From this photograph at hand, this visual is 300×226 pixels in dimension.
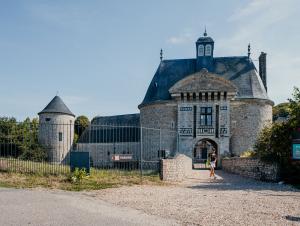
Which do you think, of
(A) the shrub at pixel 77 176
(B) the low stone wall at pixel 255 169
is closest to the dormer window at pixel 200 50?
(B) the low stone wall at pixel 255 169

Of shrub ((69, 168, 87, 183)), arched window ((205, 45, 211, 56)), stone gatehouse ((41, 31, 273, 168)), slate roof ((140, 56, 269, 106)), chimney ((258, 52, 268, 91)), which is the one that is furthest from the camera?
chimney ((258, 52, 268, 91))

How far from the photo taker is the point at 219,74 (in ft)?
99.0

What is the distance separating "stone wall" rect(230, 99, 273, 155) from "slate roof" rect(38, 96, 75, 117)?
17.6 meters

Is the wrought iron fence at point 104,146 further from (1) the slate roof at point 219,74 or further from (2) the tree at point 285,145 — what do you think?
(2) the tree at point 285,145

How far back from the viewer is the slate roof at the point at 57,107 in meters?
36.2

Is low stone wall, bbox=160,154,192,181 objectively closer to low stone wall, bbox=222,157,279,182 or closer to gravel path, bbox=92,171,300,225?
gravel path, bbox=92,171,300,225

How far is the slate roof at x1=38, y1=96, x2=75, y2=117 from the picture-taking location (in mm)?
36219

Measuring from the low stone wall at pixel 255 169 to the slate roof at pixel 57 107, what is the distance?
65.8 ft

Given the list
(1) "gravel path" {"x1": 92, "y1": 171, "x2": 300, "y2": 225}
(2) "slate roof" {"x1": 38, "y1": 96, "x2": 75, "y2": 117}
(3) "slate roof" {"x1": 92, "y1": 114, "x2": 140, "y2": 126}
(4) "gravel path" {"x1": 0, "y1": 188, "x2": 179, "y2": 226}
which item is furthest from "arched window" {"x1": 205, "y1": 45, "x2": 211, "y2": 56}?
(4) "gravel path" {"x1": 0, "y1": 188, "x2": 179, "y2": 226}

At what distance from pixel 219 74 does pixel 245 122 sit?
15.8 ft

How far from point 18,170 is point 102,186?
3.76 metres

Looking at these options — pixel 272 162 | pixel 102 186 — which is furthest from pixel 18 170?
pixel 272 162

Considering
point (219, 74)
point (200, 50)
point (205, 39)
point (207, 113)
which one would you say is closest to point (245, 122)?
point (207, 113)

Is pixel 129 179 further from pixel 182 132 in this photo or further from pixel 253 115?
pixel 253 115
